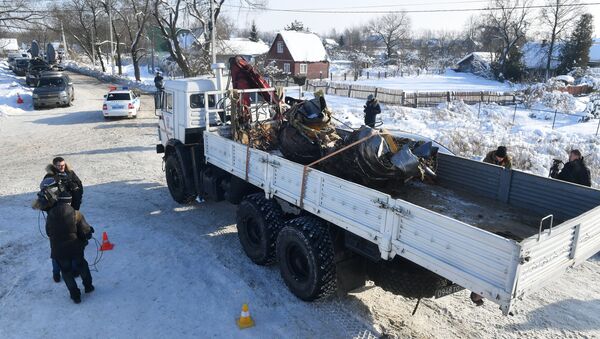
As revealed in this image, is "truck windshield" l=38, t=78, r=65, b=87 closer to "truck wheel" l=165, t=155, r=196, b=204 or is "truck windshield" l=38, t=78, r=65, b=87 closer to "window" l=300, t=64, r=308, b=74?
"truck wheel" l=165, t=155, r=196, b=204

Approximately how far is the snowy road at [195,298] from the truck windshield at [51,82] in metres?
15.8

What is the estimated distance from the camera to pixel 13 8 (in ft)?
102

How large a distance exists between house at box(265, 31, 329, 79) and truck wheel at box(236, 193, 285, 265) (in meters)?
44.4

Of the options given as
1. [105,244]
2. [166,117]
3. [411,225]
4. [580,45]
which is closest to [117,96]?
[166,117]

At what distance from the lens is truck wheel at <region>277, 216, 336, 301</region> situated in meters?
5.64

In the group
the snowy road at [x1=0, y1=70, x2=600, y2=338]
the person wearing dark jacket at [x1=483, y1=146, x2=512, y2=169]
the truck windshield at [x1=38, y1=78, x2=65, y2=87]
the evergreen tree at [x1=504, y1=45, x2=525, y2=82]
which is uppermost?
the evergreen tree at [x1=504, y1=45, x2=525, y2=82]

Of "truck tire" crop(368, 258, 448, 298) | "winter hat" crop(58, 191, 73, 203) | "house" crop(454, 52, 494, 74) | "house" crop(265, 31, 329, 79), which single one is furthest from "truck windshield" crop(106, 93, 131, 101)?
"house" crop(454, 52, 494, 74)

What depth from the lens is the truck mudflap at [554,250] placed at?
3.66 metres

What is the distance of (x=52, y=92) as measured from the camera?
2220cm

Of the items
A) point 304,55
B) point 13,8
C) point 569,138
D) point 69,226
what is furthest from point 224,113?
point 304,55

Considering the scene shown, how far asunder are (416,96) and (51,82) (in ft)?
65.6

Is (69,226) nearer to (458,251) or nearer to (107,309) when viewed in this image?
(107,309)

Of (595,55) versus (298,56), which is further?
(595,55)

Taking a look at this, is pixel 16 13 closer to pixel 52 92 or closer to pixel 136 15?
pixel 136 15
